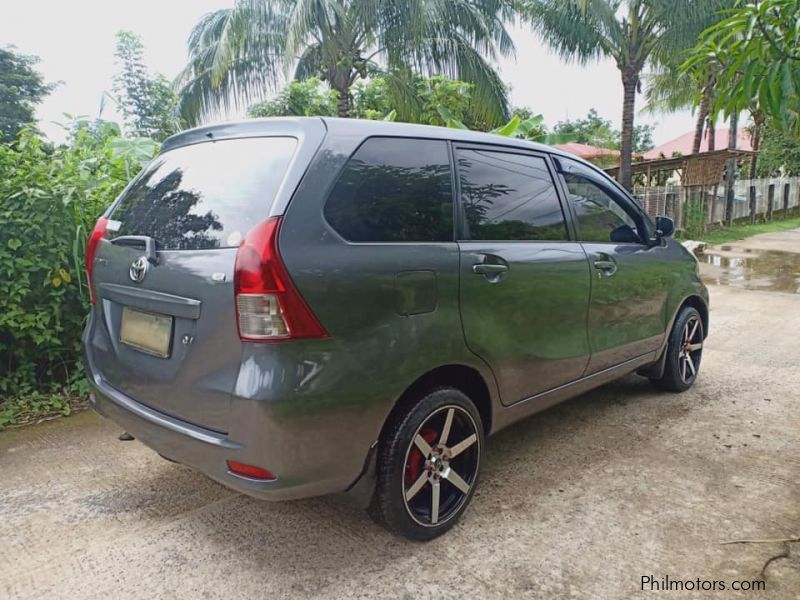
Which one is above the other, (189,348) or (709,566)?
(189,348)

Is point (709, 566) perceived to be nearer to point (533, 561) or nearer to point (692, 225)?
point (533, 561)

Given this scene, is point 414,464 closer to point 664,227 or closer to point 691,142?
point 664,227

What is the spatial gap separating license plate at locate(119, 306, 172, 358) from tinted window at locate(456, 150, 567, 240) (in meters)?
1.30

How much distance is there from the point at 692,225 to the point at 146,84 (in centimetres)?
2772

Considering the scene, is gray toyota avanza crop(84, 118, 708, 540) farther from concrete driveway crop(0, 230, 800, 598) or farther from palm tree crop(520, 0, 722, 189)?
palm tree crop(520, 0, 722, 189)

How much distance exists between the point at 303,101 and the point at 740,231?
13.1 metres

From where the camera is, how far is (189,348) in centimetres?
210

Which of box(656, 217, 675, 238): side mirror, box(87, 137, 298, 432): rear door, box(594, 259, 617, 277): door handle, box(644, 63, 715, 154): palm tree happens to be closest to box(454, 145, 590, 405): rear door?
box(594, 259, 617, 277): door handle

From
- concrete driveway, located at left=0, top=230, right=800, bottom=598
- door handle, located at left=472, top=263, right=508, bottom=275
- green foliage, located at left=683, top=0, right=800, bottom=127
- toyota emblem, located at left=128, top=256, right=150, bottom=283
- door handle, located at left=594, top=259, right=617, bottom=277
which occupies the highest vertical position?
green foliage, located at left=683, top=0, right=800, bottom=127

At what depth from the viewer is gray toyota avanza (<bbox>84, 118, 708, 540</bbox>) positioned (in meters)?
1.96

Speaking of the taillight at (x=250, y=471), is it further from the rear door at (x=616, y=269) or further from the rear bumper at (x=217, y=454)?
the rear door at (x=616, y=269)

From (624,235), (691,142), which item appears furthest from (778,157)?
(624,235)

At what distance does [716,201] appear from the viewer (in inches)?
678


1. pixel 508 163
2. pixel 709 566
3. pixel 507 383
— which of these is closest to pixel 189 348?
pixel 507 383
